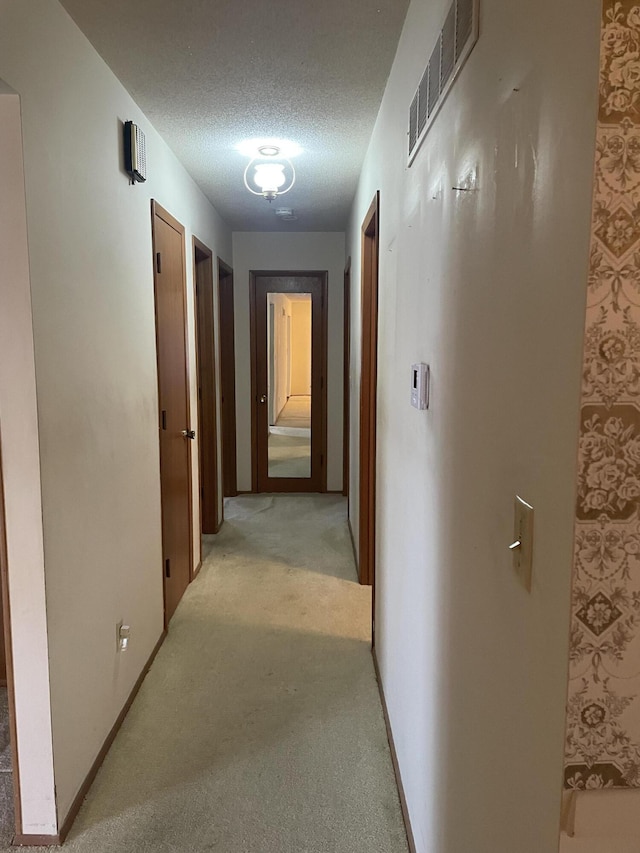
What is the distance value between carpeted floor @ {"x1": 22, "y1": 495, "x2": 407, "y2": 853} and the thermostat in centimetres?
129

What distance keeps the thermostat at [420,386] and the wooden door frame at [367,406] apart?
1.26 m

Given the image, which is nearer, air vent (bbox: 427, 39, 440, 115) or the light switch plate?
the light switch plate

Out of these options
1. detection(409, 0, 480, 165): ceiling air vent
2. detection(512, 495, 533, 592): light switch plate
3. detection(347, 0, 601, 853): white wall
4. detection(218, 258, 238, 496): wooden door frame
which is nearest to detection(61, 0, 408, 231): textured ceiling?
detection(347, 0, 601, 853): white wall

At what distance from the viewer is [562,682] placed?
746 mm

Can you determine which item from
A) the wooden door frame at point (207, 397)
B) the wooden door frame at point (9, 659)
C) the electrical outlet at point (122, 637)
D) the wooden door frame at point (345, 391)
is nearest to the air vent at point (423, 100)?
the wooden door frame at point (9, 659)

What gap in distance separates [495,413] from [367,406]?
2.47 meters

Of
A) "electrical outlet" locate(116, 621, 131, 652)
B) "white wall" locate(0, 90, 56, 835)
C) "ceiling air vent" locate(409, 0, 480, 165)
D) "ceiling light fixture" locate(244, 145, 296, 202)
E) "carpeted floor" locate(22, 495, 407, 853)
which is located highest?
"ceiling light fixture" locate(244, 145, 296, 202)

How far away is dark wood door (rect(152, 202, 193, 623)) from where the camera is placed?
293 centimetres

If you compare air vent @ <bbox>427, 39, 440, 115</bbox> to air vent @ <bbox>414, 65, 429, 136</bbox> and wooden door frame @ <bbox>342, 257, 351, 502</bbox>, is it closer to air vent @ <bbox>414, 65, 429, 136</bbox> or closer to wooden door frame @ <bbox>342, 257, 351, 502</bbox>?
air vent @ <bbox>414, 65, 429, 136</bbox>

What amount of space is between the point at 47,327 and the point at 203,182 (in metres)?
2.38

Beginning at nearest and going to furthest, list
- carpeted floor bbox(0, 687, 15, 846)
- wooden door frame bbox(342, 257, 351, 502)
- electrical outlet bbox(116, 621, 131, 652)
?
1. carpeted floor bbox(0, 687, 15, 846)
2. electrical outlet bbox(116, 621, 131, 652)
3. wooden door frame bbox(342, 257, 351, 502)

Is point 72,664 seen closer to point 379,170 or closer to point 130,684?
point 130,684

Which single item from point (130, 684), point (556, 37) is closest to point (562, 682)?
point (556, 37)

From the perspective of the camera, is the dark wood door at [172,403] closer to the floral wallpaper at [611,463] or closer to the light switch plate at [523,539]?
the light switch plate at [523,539]
